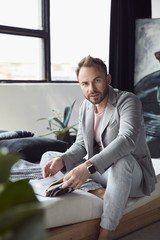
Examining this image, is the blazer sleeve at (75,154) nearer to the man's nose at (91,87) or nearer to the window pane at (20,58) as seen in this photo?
the man's nose at (91,87)

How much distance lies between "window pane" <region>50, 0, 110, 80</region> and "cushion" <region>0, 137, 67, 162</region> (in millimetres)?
1776

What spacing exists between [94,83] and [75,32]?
269cm

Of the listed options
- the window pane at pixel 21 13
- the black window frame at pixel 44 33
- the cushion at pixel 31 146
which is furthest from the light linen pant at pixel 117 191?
the window pane at pixel 21 13

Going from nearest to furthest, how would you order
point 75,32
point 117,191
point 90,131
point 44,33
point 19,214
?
point 19,214 → point 117,191 → point 90,131 → point 44,33 → point 75,32

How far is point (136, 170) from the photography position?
1868 mm

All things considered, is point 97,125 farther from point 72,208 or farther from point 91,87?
point 72,208

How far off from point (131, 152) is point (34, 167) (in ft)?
2.12

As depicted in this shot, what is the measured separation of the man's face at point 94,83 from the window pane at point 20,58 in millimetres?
2110

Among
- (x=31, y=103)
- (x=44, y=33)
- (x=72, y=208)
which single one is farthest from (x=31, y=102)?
(x=72, y=208)

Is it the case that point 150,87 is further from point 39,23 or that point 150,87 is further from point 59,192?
point 59,192

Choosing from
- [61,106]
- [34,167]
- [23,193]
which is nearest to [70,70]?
[61,106]

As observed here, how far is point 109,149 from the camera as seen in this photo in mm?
1768

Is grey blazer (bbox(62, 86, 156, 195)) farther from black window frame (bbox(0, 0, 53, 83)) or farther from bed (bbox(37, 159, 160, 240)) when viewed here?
black window frame (bbox(0, 0, 53, 83))

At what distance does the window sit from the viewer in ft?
13.1
